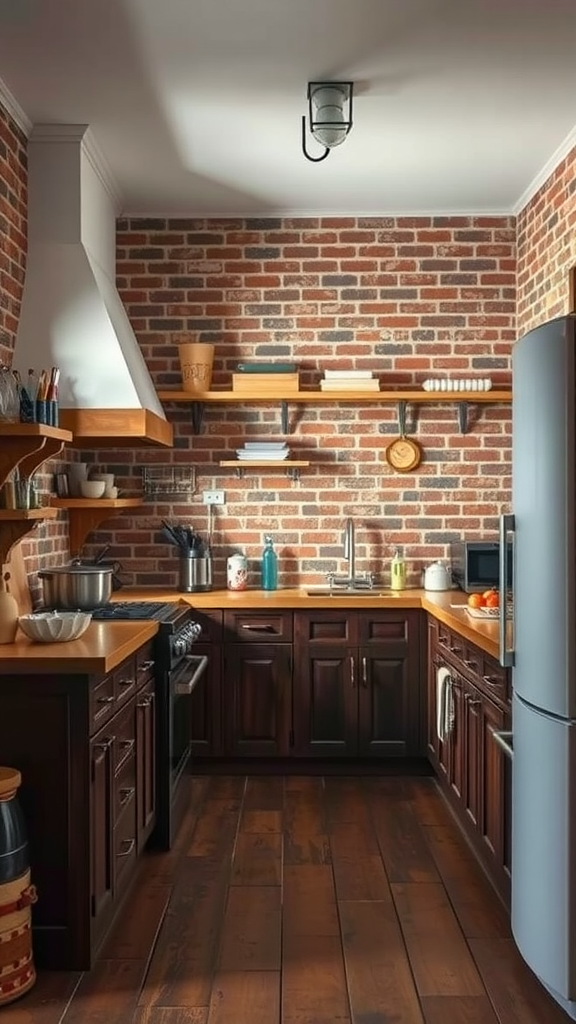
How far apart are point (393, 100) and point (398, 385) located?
65.6 inches

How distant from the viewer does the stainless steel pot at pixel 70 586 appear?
3.80 meters

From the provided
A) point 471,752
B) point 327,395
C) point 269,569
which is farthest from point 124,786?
point 327,395

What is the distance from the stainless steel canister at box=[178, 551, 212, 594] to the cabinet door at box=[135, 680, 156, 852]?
1.18m

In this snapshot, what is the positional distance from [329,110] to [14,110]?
4.17 ft

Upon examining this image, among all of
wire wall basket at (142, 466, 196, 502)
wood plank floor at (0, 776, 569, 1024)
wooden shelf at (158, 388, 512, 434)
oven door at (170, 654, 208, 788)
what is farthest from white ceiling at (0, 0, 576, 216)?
wood plank floor at (0, 776, 569, 1024)

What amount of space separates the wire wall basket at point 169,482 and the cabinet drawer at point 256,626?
0.80m

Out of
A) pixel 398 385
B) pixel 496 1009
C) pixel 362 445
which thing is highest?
pixel 398 385

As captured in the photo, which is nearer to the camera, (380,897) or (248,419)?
(380,897)

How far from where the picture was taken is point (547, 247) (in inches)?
174

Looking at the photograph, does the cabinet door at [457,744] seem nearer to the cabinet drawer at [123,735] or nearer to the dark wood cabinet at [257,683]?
the dark wood cabinet at [257,683]

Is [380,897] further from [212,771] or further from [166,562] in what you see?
[166,562]

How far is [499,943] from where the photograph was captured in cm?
285

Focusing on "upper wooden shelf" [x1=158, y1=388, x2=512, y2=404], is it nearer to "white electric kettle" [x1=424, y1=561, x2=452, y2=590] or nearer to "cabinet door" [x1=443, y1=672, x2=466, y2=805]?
"white electric kettle" [x1=424, y1=561, x2=452, y2=590]

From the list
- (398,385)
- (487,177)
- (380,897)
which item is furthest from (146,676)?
(487,177)
